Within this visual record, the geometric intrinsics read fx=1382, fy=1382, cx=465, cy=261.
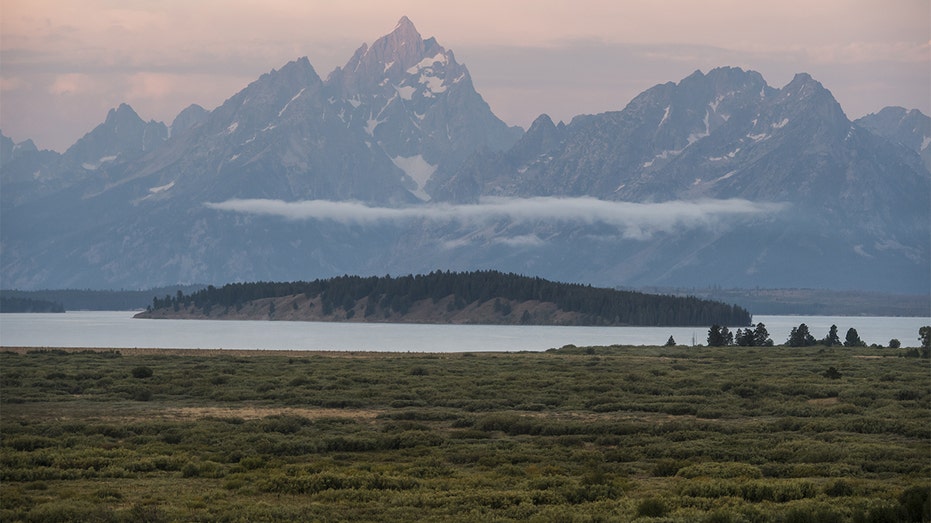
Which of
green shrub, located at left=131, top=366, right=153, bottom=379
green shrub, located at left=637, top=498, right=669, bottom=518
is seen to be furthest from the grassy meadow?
green shrub, located at left=131, top=366, right=153, bottom=379

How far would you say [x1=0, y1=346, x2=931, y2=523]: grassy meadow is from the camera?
1658 inches

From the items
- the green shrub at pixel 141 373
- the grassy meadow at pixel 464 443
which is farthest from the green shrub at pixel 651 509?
the green shrub at pixel 141 373

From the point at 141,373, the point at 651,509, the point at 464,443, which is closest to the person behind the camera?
the point at 651,509

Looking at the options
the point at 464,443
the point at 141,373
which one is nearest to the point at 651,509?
the point at 464,443

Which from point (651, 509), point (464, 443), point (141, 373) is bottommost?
point (651, 509)

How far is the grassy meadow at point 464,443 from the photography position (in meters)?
42.1

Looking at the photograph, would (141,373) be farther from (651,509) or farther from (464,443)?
(651,509)

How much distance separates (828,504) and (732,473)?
8.71 meters

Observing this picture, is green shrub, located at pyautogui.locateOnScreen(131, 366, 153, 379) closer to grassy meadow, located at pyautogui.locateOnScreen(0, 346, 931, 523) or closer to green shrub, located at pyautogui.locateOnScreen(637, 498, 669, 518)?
grassy meadow, located at pyautogui.locateOnScreen(0, 346, 931, 523)

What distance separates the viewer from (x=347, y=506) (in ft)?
141

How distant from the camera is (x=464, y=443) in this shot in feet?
198

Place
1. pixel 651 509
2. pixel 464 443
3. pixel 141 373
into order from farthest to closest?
pixel 141 373
pixel 464 443
pixel 651 509

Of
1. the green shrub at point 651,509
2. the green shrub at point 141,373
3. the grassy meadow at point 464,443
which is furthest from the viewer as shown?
the green shrub at point 141,373

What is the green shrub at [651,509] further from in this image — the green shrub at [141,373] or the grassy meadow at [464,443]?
the green shrub at [141,373]
